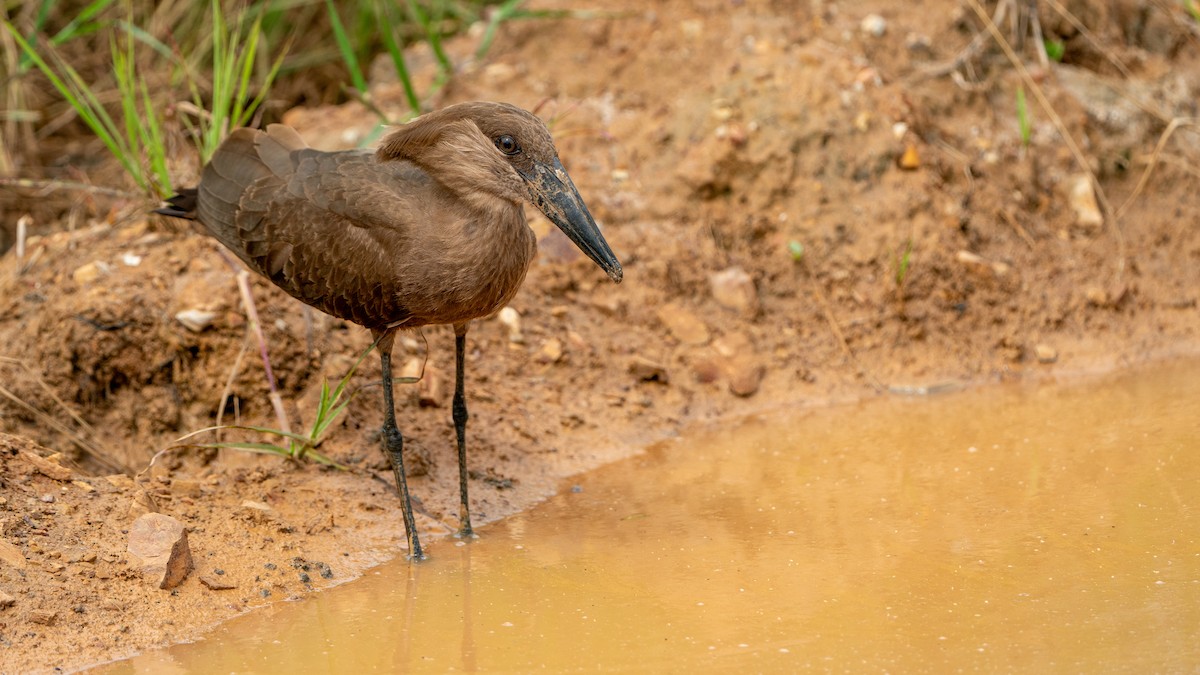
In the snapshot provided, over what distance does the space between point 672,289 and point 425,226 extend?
1919 mm

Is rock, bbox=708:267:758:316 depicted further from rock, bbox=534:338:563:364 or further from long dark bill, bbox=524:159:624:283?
long dark bill, bbox=524:159:624:283

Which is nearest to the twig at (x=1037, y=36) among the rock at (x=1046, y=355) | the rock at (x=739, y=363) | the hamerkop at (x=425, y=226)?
the rock at (x=1046, y=355)

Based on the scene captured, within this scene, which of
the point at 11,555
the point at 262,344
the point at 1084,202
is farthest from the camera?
the point at 1084,202

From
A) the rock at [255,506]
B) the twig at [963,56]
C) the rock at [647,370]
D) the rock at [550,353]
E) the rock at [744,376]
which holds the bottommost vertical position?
the rock at [744,376]

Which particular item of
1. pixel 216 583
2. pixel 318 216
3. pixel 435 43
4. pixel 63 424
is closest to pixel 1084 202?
pixel 435 43

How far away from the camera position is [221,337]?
526 cm

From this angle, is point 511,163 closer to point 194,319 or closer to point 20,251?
point 194,319

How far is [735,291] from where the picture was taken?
6.03 meters

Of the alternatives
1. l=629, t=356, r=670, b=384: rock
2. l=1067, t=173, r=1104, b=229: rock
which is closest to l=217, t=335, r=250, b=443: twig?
l=629, t=356, r=670, b=384: rock

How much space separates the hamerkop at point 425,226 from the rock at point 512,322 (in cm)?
102

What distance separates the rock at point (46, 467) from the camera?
429cm

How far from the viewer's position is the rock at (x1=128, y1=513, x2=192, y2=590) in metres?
3.97

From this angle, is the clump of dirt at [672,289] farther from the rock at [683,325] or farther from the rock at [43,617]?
the rock at [43,617]

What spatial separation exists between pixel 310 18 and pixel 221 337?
3252 mm
